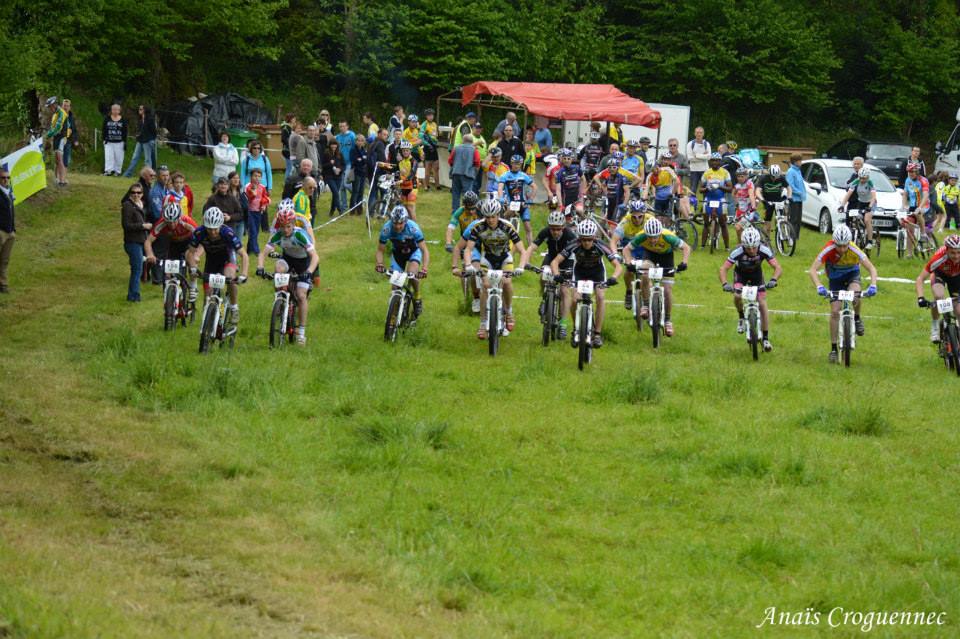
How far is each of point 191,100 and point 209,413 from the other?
94.2 feet

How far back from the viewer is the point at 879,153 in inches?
1592

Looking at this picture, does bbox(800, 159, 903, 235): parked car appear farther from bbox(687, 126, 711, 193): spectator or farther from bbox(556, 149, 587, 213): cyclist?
bbox(556, 149, 587, 213): cyclist

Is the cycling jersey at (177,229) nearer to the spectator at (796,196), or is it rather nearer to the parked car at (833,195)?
the spectator at (796,196)

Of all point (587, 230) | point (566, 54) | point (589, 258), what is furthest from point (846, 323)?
point (566, 54)

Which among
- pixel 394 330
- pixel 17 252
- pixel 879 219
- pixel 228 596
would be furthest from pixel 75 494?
pixel 879 219

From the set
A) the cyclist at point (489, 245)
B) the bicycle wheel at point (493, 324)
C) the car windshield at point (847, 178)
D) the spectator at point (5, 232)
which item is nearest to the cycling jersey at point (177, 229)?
the cyclist at point (489, 245)

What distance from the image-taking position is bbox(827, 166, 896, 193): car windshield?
3244cm

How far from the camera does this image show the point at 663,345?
60.6 feet

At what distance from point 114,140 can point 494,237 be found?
18835 mm

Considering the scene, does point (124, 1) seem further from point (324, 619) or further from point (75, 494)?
point (324, 619)

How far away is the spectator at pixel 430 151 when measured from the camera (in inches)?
1350

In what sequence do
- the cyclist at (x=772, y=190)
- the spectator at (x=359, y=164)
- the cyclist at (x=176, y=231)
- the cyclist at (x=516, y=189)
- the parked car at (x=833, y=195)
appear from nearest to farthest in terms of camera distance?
the cyclist at (x=176, y=231) < the cyclist at (x=516, y=189) < the cyclist at (x=772, y=190) < the spectator at (x=359, y=164) < the parked car at (x=833, y=195)

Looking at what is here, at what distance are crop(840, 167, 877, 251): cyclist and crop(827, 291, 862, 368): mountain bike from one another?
11359 millimetres

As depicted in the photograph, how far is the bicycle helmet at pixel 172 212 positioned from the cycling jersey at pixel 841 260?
27.3 ft
